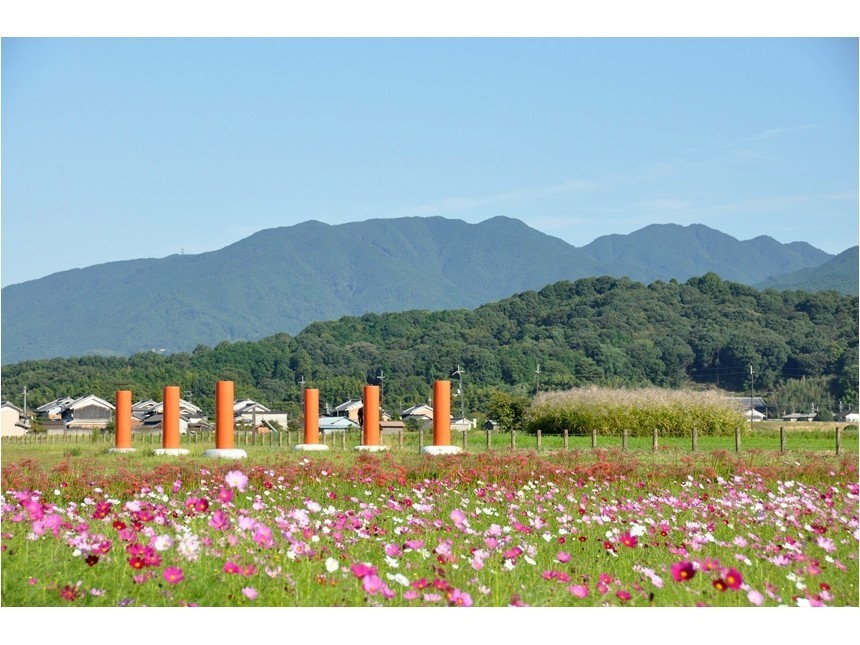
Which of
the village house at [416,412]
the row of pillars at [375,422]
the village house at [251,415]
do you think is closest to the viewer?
the row of pillars at [375,422]

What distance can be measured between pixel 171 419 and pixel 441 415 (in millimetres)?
5624

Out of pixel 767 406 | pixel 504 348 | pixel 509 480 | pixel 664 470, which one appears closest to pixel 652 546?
pixel 509 480

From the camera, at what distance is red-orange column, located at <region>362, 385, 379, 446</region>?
21.1 m

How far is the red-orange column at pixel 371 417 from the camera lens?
21.1 m

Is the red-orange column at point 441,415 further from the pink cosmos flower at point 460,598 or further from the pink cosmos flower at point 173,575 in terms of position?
the pink cosmos flower at point 173,575

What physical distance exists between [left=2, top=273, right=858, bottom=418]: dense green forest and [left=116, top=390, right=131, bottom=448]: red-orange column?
25.9 metres

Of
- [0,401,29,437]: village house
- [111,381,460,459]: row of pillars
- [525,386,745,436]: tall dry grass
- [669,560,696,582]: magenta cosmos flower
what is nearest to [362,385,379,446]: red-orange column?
[111,381,460,459]: row of pillars

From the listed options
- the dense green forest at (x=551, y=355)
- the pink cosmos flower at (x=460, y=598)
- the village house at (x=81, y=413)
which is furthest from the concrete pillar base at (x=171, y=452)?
the village house at (x=81, y=413)

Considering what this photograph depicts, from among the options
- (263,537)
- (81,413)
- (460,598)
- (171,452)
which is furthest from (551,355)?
(460,598)

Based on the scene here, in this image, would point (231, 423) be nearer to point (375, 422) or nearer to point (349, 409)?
point (375, 422)

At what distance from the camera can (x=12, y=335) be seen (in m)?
191

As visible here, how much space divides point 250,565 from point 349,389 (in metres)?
55.4

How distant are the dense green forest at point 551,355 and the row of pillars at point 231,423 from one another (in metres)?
25.8

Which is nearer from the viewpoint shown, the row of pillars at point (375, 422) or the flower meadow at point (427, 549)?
the flower meadow at point (427, 549)
